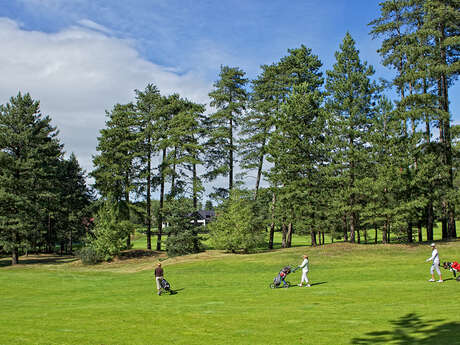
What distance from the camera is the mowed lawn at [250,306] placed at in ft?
36.1

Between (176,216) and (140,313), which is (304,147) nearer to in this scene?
(176,216)

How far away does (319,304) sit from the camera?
15.4 metres

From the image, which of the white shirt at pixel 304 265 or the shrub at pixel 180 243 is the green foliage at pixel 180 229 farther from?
the white shirt at pixel 304 265

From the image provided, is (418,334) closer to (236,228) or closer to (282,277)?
(282,277)

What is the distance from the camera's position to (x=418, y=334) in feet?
33.7

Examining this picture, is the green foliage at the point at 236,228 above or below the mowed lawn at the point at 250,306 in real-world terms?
above

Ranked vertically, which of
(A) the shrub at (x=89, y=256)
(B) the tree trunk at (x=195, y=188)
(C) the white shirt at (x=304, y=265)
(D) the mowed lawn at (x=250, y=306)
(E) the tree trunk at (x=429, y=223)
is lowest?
(A) the shrub at (x=89, y=256)

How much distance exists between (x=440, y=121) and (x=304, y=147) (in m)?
12.8

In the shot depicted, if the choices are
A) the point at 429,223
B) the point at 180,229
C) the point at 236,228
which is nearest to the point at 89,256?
the point at 180,229

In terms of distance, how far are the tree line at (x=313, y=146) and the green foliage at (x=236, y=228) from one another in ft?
0.40

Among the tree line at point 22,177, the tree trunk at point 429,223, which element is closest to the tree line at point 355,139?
the tree trunk at point 429,223

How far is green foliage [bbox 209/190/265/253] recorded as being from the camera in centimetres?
3881

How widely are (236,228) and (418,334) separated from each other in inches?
1153

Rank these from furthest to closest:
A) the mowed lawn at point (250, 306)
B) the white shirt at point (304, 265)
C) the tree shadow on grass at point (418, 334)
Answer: the white shirt at point (304, 265) → the mowed lawn at point (250, 306) → the tree shadow on grass at point (418, 334)
